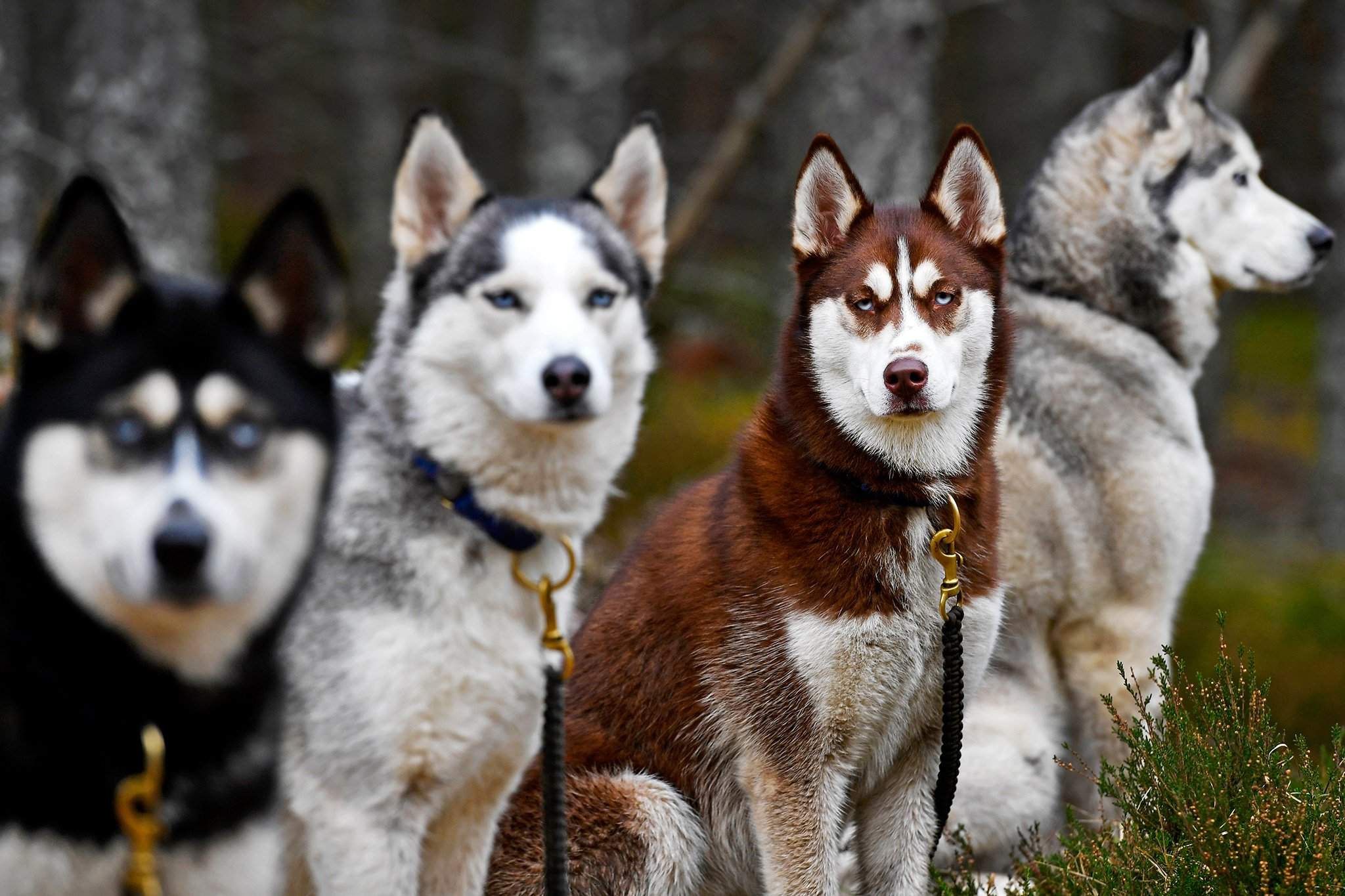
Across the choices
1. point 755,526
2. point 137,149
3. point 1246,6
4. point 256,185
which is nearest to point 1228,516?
point 1246,6

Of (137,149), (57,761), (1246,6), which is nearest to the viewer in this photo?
(57,761)

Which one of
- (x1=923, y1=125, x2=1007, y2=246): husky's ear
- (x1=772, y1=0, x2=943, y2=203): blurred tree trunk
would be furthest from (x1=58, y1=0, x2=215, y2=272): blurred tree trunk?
(x1=923, y1=125, x2=1007, y2=246): husky's ear

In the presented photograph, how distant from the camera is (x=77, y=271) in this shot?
2107 mm

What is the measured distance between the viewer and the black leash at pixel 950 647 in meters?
3.04

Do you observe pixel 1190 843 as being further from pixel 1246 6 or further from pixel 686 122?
pixel 686 122

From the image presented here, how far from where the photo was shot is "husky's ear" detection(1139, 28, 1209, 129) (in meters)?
4.22

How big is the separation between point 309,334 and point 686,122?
21730mm

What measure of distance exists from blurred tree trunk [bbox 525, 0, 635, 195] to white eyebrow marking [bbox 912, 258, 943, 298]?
6756mm

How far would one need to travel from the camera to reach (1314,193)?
17.9 m

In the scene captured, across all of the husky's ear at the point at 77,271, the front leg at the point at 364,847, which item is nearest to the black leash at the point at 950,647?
the front leg at the point at 364,847

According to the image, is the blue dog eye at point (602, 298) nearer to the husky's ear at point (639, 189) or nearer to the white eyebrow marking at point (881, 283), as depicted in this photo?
the husky's ear at point (639, 189)

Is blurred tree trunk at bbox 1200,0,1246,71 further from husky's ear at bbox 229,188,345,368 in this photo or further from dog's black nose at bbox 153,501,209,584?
dog's black nose at bbox 153,501,209,584

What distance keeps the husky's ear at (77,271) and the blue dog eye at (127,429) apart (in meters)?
0.17

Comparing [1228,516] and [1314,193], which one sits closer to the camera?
[1228,516]
